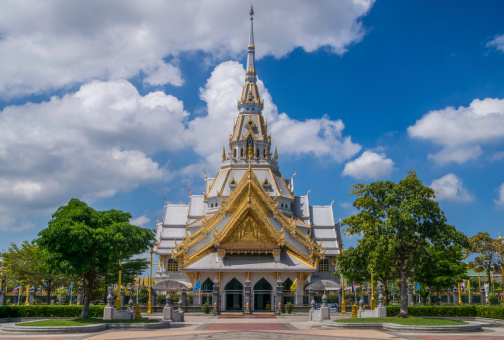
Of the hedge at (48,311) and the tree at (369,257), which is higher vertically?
the tree at (369,257)

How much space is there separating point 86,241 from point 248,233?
71.1ft

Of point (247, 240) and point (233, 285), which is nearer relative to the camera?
point (233, 285)

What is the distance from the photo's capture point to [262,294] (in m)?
46.4

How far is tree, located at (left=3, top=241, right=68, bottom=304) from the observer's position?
41341mm

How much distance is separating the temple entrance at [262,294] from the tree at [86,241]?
1659 cm

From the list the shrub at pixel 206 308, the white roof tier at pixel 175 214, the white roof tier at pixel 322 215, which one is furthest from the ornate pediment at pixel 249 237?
the white roof tier at pixel 322 215

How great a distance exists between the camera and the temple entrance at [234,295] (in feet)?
150

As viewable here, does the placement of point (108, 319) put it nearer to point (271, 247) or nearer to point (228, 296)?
point (228, 296)

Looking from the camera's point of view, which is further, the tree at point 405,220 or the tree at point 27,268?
the tree at point 27,268

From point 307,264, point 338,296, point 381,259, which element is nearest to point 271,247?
point 307,264

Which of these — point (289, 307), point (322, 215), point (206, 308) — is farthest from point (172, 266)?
point (289, 307)

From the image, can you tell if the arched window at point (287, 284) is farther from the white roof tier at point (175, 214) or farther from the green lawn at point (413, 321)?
the white roof tier at point (175, 214)

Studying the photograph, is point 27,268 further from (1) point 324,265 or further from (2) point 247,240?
(1) point 324,265

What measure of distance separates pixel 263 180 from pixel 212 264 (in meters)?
21.7
